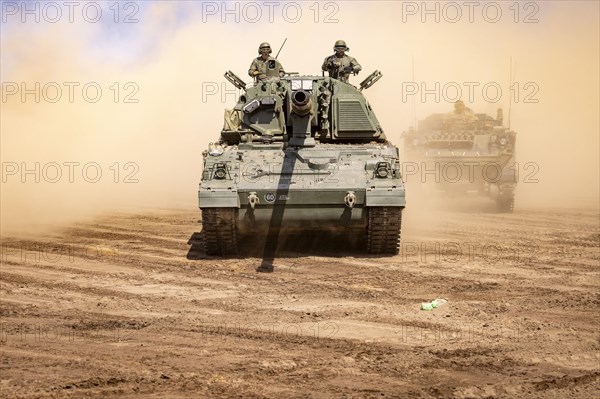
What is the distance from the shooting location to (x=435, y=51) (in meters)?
33.7

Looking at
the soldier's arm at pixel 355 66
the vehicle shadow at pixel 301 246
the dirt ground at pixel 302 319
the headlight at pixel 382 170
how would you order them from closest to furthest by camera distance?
the dirt ground at pixel 302 319, the headlight at pixel 382 170, the vehicle shadow at pixel 301 246, the soldier's arm at pixel 355 66

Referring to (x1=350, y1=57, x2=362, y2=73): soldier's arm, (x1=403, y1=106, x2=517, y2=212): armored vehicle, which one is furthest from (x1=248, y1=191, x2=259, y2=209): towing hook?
(x1=403, y1=106, x2=517, y2=212): armored vehicle

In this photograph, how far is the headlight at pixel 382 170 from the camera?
10.4 m

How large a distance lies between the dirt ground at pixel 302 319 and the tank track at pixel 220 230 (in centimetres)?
18

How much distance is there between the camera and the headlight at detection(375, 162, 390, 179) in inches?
409

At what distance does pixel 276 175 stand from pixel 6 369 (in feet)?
16.5

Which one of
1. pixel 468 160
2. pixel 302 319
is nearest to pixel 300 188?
pixel 302 319

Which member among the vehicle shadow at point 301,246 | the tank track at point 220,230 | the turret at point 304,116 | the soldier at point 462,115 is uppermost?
the soldier at point 462,115

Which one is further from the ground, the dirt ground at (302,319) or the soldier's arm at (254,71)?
the soldier's arm at (254,71)

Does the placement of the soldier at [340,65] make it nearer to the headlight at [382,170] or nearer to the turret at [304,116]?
the turret at [304,116]

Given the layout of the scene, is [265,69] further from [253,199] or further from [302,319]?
[302,319]

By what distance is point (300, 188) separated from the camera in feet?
33.5

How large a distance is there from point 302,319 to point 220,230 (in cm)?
308

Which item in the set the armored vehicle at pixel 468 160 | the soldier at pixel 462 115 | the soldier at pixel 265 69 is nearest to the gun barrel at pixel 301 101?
the soldier at pixel 265 69
